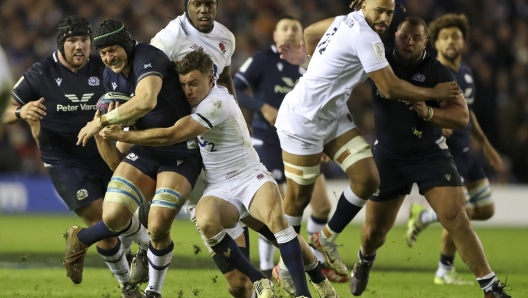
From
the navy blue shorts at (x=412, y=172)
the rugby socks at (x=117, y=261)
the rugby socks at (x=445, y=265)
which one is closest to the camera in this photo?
the navy blue shorts at (x=412, y=172)

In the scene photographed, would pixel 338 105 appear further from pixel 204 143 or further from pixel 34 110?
pixel 34 110

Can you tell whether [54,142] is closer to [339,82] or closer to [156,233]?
[156,233]

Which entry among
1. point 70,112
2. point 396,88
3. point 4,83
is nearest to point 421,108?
point 396,88

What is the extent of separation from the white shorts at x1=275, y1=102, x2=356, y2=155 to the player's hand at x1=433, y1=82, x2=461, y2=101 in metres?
0.92

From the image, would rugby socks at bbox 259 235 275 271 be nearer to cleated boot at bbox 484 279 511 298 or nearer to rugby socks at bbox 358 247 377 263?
rugby socks at bbox 358 247 377 263

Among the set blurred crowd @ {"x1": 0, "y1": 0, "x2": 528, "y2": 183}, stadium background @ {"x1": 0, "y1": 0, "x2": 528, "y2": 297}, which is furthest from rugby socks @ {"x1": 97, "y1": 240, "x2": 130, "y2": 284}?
blurred crowd @ {"x1": 0, "y1": 0, "x2": 528, "y2": 183}

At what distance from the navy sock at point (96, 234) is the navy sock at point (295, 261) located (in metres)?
1.54

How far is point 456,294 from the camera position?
8.09 meters

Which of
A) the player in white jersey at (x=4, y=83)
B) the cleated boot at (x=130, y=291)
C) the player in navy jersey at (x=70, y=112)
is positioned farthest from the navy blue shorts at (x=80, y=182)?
the player in white jersey at (x=4, y=83)

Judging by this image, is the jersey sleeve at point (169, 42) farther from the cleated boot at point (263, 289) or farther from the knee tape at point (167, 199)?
the cleated boot at point (263, 289)

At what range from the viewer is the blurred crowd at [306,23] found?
17.4 m

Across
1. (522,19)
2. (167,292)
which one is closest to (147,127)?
(167,292)

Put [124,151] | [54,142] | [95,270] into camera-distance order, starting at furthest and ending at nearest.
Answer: [95,270], [54,142], [124,151]

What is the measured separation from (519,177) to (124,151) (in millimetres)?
11826
